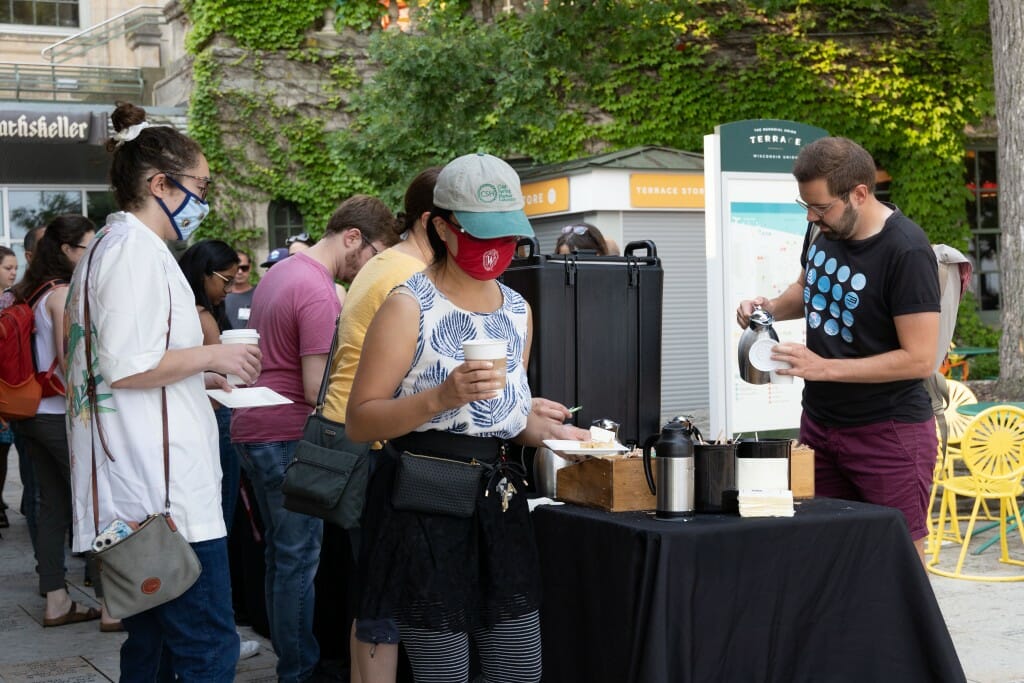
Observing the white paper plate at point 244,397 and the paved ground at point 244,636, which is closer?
the white paper plate at point 244,397

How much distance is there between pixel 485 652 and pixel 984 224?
16722 millimetres

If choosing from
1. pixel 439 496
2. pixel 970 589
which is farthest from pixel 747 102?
pixel 439 496

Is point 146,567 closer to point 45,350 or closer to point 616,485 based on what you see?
point 616,485

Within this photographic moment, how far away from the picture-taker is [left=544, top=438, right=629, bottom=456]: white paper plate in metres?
3.22

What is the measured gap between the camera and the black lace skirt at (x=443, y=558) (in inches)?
113

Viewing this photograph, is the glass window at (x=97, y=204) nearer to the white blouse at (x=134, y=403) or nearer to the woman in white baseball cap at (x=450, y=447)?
the white blouse at (x=134, y=403)

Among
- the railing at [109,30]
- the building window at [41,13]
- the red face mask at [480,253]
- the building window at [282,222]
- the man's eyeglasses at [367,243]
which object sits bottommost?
the red face mask at [480,253]

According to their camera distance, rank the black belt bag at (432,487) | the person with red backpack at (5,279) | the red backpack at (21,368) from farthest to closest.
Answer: the person with red backpack at (5,279), the red backpack at (21,368), the black belt bag at (432,487)

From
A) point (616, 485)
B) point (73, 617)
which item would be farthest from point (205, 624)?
point (73, 617)

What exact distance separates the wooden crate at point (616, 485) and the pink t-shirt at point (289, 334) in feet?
4.47

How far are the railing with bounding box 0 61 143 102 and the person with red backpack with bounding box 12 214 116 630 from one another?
13.5 meters

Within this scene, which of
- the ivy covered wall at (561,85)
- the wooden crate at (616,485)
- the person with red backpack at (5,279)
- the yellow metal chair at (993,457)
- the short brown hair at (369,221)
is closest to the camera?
the wooden crate at (616,485)

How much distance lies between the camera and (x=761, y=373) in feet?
11.9

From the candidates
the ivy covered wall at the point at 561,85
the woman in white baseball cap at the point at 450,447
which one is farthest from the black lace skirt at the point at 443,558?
the ivy covered wall at the point at 561,85
